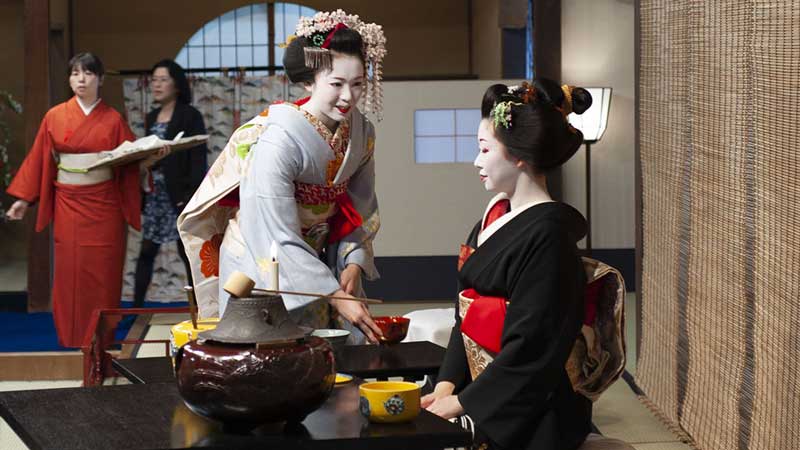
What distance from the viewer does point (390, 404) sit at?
1.85m

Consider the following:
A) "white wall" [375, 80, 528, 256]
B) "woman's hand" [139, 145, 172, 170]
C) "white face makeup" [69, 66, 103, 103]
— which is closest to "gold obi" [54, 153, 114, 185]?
"woman's hand" [139, 145, 172, 170]

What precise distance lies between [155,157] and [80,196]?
0.46m

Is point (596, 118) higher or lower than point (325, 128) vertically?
higher

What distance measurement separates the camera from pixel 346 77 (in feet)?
9.81

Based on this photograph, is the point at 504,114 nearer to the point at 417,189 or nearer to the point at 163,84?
the point at 163,84

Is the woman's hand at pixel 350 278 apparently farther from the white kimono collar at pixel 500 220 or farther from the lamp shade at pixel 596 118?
the lamp shade at pixel 596 118

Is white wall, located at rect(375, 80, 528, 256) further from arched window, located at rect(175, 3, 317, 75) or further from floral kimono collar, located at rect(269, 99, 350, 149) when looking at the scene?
floral kimono collar, located at rect(269, 99, 350, 149)

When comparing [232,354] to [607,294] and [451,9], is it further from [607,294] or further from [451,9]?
[451,9]

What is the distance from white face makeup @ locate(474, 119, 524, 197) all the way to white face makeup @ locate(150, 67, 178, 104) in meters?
4.49

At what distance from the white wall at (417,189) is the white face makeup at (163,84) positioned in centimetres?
163

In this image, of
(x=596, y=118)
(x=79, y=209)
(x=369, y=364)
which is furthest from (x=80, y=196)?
(x=369, y=364)

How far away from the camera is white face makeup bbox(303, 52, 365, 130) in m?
2.98

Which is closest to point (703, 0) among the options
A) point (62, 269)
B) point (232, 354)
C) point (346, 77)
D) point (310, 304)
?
point (346, 77)

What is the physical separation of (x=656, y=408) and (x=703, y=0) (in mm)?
1646
